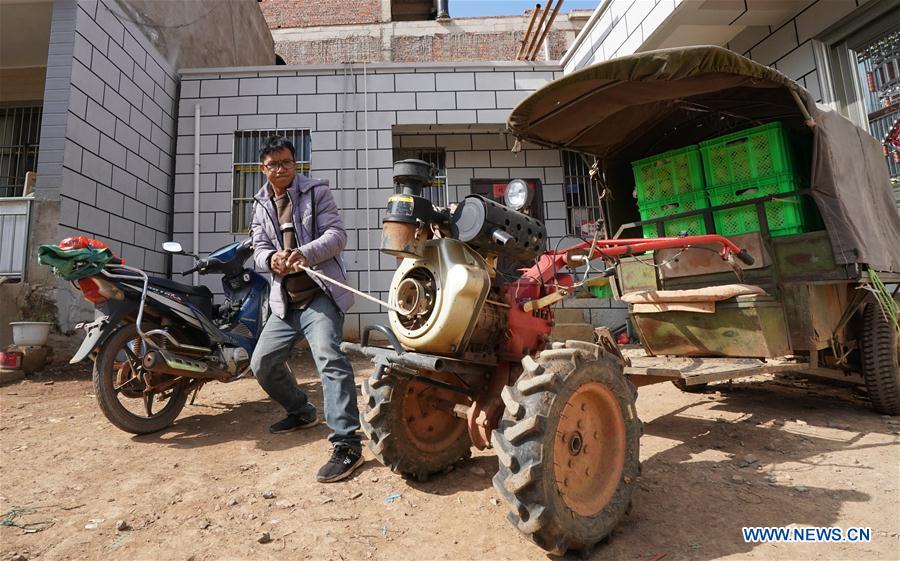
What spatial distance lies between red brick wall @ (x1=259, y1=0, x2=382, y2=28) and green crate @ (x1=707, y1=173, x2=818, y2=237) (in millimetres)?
16415

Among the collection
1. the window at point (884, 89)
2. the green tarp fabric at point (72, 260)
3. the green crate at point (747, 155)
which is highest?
the window at point (884, 89)

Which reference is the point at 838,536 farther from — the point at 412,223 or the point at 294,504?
the point at 294,504

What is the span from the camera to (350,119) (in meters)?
7.58

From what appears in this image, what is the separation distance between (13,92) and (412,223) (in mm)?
10052

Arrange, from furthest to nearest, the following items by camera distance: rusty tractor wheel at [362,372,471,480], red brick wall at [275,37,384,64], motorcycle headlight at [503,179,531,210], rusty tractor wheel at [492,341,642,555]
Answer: red brick wall at [275,37,384,64], rusty tractor wheel at [362,372,471,480], motorcycle headlight at [503,179,531,210], rusty tractor wheel at [492,341,642,555]

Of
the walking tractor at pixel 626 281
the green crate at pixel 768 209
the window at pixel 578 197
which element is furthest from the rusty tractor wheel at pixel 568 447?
the window at pixel 578 197

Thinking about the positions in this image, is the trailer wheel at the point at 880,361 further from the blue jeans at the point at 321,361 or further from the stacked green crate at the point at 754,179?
the blue jeans at the point at 321,361

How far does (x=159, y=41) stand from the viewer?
23.9 feet

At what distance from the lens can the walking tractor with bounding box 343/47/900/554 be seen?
6.50 ft

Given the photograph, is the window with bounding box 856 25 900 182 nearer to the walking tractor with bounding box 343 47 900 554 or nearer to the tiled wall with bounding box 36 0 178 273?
the walking tractor with bounding box 343 47 900 554

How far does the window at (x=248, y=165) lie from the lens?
745cm

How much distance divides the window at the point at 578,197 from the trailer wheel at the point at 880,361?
467cm

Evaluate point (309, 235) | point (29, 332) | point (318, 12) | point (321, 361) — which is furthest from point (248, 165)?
point (318, 12)

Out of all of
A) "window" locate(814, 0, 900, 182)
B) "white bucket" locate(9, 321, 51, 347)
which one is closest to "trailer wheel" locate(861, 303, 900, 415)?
"window" locate(814, 0, 900, 182)
